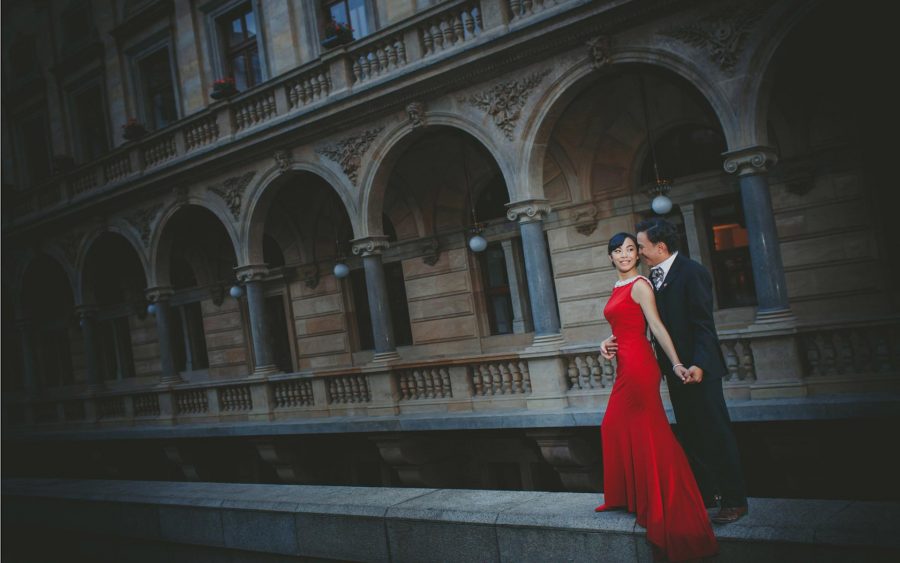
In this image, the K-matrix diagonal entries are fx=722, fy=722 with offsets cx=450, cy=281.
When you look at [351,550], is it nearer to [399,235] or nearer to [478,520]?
[478,520]

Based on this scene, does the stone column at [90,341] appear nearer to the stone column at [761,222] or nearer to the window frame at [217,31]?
the window frame at [217,31]

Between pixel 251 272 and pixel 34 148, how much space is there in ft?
41.0

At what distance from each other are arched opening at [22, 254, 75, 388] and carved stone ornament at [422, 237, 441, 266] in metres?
12.8

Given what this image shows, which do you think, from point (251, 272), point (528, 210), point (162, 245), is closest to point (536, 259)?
point (528, 210)

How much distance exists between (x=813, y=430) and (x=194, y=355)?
16438 mm

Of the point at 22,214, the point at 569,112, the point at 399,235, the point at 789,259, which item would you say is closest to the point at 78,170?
the point at 22,214

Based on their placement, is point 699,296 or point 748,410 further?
A: point 748,410

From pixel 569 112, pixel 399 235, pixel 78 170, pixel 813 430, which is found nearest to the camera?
pixel 813 430

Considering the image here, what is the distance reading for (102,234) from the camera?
18.8 m

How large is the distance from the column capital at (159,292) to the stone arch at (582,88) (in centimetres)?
1013

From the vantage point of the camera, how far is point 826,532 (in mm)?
3588

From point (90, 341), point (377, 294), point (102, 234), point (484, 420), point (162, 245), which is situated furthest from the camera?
point (90, 341)

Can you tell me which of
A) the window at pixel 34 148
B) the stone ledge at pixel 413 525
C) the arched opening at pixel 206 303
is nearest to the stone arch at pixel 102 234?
the arched opening at pixel 206 303

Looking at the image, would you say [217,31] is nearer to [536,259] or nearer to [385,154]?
[385,154]
